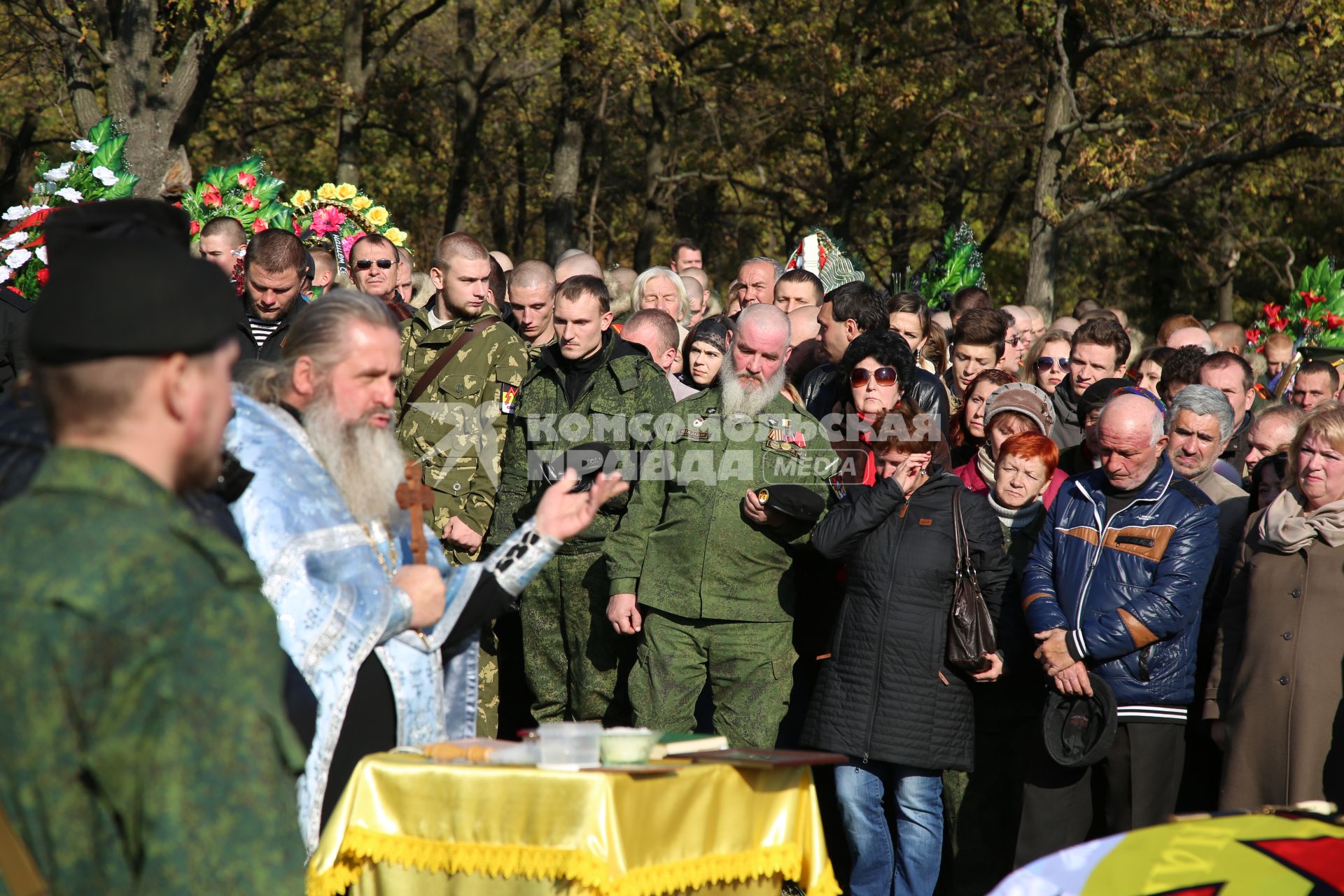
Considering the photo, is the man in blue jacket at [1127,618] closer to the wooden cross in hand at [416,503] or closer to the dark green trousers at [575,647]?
the dark green trousers at [575,647]

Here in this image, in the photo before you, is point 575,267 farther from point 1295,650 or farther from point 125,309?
point 125,309

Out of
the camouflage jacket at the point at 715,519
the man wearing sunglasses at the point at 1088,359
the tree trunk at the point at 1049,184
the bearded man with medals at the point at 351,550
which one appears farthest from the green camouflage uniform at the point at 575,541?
the tree trunk at the point at 1049,184

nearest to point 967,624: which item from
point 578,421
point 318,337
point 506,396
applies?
point 578,421

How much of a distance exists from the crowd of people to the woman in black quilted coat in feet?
0.04

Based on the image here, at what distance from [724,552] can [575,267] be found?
10.4 feet

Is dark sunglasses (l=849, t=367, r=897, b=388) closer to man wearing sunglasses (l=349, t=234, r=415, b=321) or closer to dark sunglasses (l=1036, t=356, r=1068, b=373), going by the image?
dark sunglasses (l=1036, t=356, r=1068, b=373)

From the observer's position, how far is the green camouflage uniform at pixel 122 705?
1.81 m

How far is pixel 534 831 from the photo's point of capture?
359 cm

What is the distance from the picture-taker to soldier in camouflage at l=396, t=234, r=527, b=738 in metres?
6.73

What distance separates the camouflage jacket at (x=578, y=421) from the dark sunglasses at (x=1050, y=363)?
2.73m

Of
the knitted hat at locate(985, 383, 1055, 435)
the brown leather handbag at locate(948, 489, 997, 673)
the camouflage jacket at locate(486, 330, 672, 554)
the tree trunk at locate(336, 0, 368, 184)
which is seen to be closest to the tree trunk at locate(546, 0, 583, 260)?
the tree trunk at locate(336, 0, 368, 184)

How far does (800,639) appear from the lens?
6551 mm

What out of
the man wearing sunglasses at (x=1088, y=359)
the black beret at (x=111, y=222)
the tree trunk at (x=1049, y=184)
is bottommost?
the black beret at (x=111, y=222)

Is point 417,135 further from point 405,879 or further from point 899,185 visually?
point 405,879
